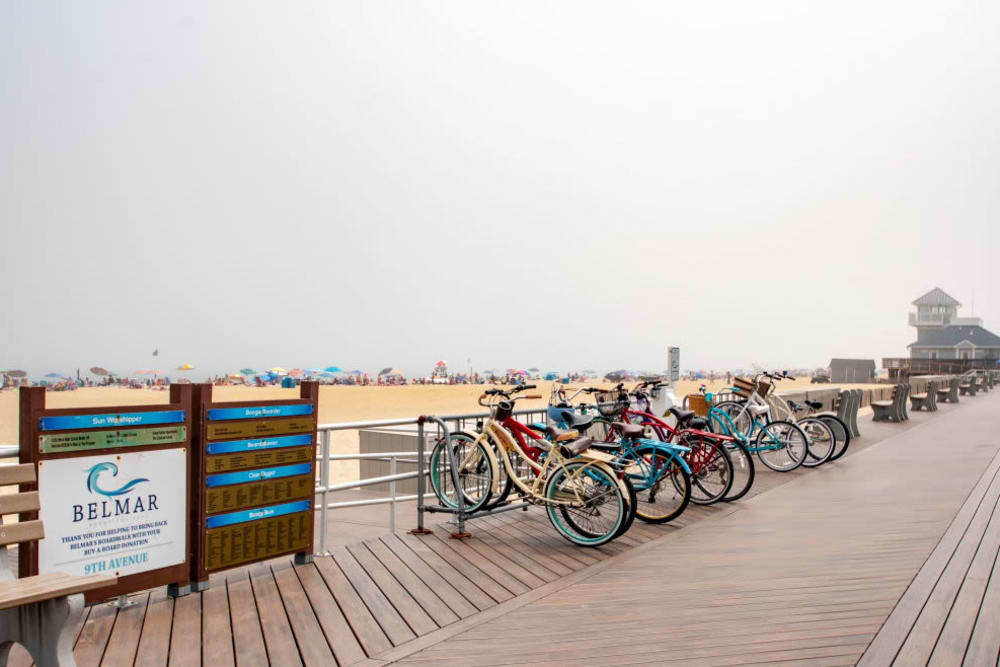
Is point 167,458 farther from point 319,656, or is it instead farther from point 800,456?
point 800,456

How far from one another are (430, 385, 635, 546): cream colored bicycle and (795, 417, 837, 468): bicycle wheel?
16.3ft

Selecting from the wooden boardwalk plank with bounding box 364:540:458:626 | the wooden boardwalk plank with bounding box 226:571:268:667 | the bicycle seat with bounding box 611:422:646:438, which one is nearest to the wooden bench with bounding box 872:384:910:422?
the bicycle seat with bounding box 611:422:646:438

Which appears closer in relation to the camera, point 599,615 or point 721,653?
point 721,653

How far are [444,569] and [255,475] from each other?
139cm

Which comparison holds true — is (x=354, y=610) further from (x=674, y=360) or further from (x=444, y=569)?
(x=674, y=360)

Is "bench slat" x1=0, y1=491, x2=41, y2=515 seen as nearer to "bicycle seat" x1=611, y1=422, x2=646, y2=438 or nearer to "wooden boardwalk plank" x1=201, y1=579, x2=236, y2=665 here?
"wooden boardwalk plank" x1=201, y1=579, x2=236, y2=665

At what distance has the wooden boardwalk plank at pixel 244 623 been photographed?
144 inches

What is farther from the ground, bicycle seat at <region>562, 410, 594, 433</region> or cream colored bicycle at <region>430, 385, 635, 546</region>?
bicycle seat at <region>562, 410, 594, 433</region>

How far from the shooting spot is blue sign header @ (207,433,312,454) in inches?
187

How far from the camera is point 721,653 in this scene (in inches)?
144

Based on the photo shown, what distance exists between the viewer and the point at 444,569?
203 inches

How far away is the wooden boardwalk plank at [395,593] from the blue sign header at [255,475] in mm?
774

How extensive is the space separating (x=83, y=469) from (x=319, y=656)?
1.65 m

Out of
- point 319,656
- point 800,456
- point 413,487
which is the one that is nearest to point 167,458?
point 319,656
